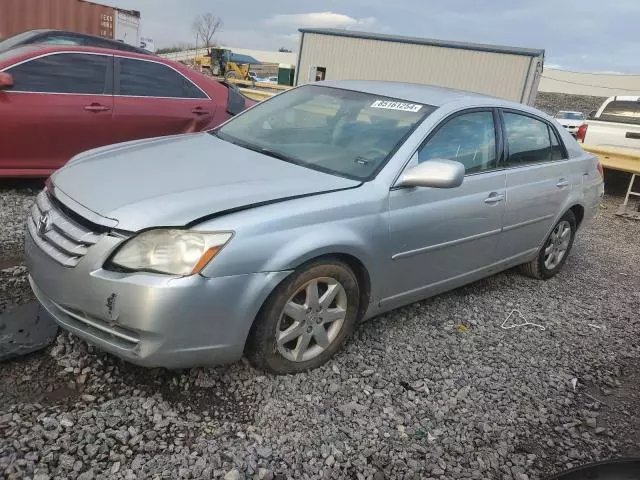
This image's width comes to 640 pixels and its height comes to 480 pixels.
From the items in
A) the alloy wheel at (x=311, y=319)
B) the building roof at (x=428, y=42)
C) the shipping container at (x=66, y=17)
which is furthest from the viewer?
the building roof at (x=428, y=42)

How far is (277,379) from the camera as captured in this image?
2.91 meters

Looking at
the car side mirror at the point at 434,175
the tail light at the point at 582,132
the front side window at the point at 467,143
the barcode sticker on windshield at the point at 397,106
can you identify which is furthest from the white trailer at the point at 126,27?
the car side mirror at the point at 434,175

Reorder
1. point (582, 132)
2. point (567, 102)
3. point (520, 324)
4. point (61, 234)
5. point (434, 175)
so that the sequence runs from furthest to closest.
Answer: point (567, 102) < point (582, 132) < point (520, 324) < point (434, 175) < point (61, 234)

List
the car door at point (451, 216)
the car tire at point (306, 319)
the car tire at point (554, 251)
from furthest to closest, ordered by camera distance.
Result: the car tire at point (554, 251) < the car door at point (451, 216) < the car tire at point (306, 319)

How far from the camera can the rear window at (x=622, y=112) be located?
986cm

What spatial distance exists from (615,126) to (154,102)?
25.7ft

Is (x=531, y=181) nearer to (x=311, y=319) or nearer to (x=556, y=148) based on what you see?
(x=556, y=148)

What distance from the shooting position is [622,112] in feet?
33.1

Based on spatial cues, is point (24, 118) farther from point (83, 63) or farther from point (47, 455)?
point (47, 455)

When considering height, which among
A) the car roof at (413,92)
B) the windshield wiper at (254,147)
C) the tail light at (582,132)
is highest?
the car roof at (413,92)

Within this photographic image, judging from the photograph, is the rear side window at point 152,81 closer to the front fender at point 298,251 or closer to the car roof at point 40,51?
the car roof at point 40,51

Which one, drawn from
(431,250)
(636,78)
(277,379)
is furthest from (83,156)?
(636,78)

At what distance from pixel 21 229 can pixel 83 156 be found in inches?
62.7

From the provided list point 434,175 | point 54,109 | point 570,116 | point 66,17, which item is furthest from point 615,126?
point 570,116
